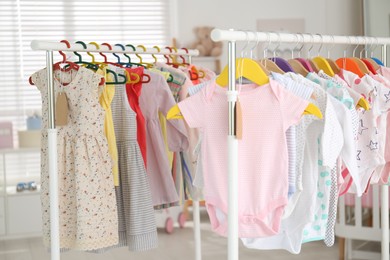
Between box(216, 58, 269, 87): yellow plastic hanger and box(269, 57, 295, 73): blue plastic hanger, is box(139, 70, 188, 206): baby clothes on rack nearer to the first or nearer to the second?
box(269, 57, 295, 73): blue plastic hanger

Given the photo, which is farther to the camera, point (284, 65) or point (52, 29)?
point (52, 29)

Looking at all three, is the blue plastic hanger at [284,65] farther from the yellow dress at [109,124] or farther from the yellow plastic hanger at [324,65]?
the yellow dress at [109,124]

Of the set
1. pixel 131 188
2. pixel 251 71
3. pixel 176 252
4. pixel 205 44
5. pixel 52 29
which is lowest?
pixel 176 252

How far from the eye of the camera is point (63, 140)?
2.50 metres

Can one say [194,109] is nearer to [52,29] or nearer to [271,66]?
[271,66]

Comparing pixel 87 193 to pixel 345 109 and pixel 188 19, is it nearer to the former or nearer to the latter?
pixel 345 109

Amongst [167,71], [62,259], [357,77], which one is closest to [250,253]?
[62,259]

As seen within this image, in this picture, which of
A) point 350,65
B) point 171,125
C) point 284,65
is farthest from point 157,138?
point 350,65

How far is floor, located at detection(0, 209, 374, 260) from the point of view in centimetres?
414

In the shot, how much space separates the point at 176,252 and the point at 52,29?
2.29 m

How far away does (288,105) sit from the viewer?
2100mm

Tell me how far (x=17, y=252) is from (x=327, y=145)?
311 cm

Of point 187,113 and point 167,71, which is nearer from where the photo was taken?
point 187,113

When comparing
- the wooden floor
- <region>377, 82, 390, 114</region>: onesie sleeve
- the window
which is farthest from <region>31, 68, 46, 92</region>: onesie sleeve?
the window
